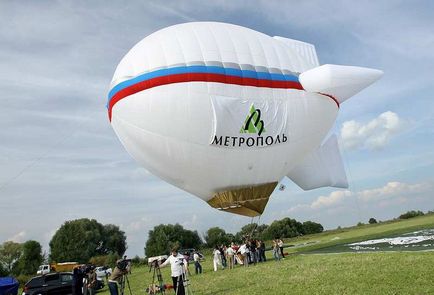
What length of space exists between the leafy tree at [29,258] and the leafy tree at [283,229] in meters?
47.7

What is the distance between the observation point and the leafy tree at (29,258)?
84331 mm

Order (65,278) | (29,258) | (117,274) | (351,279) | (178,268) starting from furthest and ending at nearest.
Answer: (29,258) < (65,278) < (117,274) < (178,268) < (351,279)

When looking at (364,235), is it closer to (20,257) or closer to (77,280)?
(77,280)

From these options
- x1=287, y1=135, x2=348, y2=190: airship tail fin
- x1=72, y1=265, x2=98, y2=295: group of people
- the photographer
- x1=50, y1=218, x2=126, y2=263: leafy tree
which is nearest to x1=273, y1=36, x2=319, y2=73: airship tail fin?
x1=287, y1=135, x2=348, y2=190: airship tail fin

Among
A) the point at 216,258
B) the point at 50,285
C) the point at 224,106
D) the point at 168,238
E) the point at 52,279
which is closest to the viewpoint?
the point at 224,106

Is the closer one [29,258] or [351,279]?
[351,279]

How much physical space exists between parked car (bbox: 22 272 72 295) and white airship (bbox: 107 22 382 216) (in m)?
8.46

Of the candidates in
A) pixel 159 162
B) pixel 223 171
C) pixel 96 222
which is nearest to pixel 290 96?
pixel 223 171

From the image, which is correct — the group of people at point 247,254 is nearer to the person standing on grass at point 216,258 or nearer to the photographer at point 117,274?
the person standing on grass at point 216,258

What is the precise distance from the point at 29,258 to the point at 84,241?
13.5 m

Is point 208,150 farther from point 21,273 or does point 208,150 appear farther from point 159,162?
point 21,273

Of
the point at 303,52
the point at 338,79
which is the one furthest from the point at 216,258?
the point at 338,79

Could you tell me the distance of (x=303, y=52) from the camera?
22109mm

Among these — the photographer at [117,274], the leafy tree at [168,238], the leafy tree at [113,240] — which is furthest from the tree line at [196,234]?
the photographer at [117,274]
